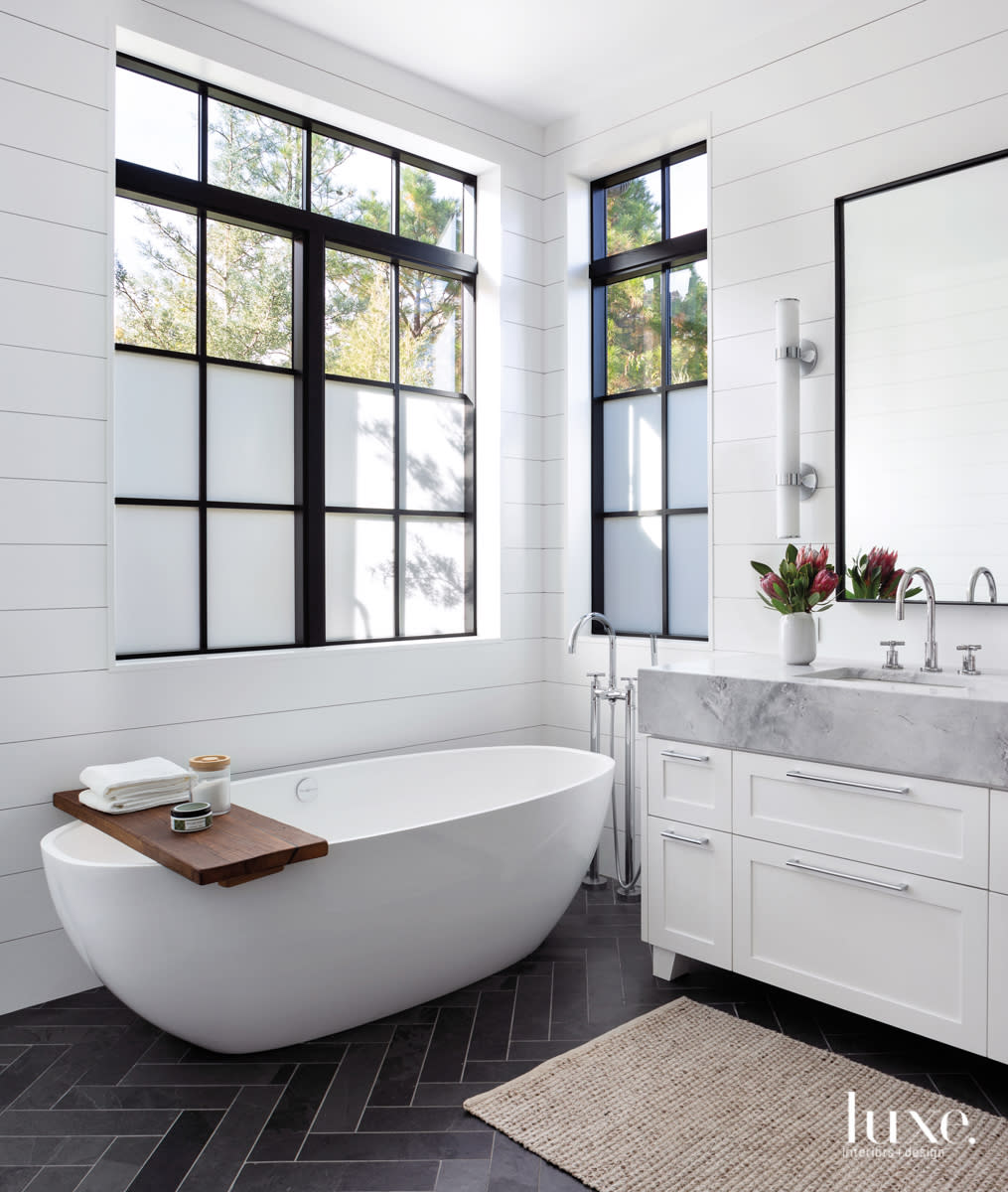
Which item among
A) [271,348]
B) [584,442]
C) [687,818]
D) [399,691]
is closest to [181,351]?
[271,348]

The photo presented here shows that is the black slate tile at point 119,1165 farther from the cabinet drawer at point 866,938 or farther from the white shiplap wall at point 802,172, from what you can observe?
the white shiplap wall at point 802,172

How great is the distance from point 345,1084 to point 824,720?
1.45 meters

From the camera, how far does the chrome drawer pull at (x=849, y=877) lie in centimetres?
219

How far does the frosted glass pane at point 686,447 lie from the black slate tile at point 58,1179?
278 centimetres

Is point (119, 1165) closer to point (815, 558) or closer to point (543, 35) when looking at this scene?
point (815, 558)

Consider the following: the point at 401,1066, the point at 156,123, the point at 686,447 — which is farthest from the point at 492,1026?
the point at 156,123

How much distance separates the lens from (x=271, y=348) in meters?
3.30

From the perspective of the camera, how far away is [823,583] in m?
2.70

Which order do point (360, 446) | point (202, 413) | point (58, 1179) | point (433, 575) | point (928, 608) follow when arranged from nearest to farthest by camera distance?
1. point (58, 1179)
2. point (928, 608)
3. point (202, 413)
4. point (360, 446)
5. point (433, 575)

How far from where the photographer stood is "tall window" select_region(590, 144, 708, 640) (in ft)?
11.7

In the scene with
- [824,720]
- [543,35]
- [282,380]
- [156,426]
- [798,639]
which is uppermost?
[543,35]

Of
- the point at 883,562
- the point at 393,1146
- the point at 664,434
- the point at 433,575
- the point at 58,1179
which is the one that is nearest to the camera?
the point at 58,1179

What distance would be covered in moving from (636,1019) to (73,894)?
57.8 inches

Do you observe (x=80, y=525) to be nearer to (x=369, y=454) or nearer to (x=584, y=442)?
(x=369, y=454)
